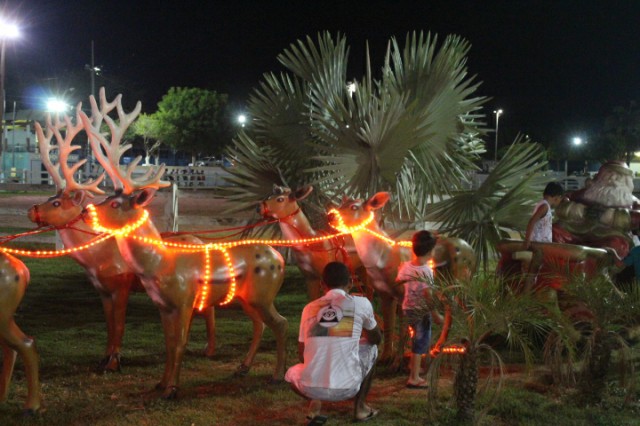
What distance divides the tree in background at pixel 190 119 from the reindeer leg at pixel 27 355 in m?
44.8

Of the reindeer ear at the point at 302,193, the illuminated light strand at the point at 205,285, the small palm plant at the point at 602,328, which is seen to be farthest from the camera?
the reindeer ear at the point at 302,193

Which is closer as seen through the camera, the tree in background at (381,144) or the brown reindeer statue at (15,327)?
the brown reindeer statue at (15,327)

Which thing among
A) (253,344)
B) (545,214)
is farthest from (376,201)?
(545,214)

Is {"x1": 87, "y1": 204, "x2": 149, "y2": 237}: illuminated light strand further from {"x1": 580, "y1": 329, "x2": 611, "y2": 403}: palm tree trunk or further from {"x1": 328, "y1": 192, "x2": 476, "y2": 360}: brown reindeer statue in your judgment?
{"x1": 580, "y1": 329, "x2": 611, "y2": 403}: palm tree trunk

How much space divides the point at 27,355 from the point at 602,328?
513 centimetres

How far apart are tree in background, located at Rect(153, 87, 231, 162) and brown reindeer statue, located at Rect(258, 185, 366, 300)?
42779 mm

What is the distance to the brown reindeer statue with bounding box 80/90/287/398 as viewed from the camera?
663cm

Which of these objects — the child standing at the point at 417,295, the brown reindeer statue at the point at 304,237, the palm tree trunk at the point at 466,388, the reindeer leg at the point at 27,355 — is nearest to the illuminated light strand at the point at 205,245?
the brown reindeer statue at the point at 304,237

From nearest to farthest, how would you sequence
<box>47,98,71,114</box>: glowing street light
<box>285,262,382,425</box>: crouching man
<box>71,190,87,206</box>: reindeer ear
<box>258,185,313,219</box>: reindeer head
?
<box>285,262,382,425</box>: crouching man < <box>71,190,87,206</box>: reindeer ear < <box>258,185,313,219</box>: reindeer head < <box>47,98,71,114</box>: glowing street light

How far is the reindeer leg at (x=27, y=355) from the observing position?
6102 mm

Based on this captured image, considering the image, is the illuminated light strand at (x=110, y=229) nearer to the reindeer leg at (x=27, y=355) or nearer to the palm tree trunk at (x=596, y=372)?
the reindeer leg at (x=27, y=355)

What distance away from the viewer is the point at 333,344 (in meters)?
5.42

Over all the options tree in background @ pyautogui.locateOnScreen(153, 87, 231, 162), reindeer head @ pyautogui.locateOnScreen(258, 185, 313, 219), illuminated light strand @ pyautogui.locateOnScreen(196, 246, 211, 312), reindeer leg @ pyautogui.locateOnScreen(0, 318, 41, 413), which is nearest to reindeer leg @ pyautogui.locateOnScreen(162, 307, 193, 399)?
illuminated light strand @ pyautogui.locateOnScreen(196, 246, 211, 312)

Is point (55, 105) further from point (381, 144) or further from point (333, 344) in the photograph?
point (333, 344)
